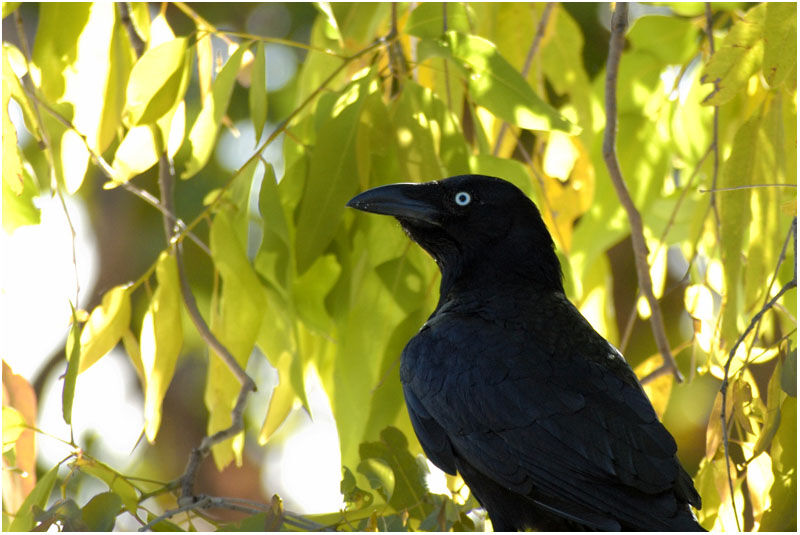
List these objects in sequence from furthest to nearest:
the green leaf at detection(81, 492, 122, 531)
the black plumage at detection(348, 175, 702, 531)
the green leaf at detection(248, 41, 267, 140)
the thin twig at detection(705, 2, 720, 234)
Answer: the thin twig at detection(705, 2, 720, 234)
the green leaf at detection(248, 41, 267, 140)
the black plumage at detection(348, 175, 702, 531)
the green leaf at detection(81, 492, 122, 531)

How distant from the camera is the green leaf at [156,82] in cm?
288

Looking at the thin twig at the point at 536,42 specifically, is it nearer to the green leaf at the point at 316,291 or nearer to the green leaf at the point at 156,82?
the green leaf at the point at 316,291

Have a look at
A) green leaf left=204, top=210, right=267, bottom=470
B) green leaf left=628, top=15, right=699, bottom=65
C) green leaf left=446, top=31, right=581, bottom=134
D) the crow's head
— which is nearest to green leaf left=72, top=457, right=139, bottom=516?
green leaf left=204, top=210, right=267, bottom=470

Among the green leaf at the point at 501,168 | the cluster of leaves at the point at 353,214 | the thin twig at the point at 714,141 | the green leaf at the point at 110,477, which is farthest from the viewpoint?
the green leaf at the point at 501,168

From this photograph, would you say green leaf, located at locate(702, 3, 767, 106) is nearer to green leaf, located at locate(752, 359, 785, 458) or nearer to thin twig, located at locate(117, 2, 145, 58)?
green leaf, located at locate(752, 359, 785, 458)

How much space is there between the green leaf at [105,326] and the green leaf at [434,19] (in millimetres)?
1109

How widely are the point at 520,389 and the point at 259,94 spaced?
3.46 ft

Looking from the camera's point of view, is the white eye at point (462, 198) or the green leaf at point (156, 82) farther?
the white eye at point (462, 198)

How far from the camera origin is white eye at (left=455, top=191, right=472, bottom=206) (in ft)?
10.4

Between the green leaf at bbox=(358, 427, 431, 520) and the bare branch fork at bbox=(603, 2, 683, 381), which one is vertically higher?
the bare branch fork at bbox=(603, 2, 683, 381)

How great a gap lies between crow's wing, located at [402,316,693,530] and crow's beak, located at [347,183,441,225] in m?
0.34

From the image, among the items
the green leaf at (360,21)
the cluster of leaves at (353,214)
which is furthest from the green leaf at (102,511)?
the green leaf at (360,21)

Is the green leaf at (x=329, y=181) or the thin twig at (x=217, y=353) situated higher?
the green leaf at (x=329, y=181)

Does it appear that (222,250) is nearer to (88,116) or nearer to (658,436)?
(88,116)
